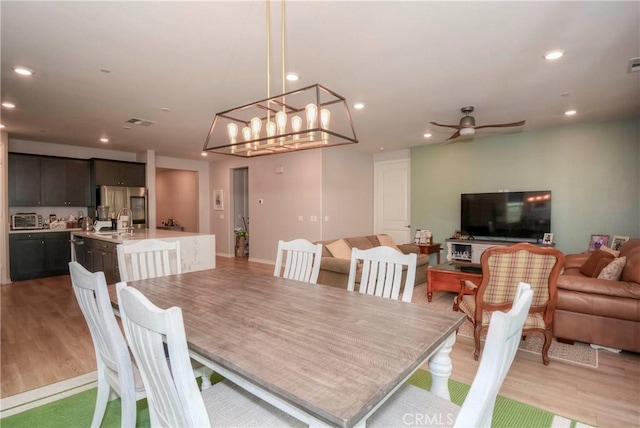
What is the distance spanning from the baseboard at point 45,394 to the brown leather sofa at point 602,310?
157 inches

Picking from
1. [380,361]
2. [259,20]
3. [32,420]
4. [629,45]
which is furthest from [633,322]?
[32,420]

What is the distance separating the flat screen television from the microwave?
8111 millimetres

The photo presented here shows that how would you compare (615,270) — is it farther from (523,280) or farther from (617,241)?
(617,241)

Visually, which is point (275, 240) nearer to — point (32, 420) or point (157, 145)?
point (157, 145)

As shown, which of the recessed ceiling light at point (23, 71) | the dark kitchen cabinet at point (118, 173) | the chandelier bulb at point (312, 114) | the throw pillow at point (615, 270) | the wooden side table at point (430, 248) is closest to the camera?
the chandelier bulb at point (312, 114)

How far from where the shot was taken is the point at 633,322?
271cm

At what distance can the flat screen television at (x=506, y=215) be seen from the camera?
5387 millimetres

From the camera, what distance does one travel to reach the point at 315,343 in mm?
1288

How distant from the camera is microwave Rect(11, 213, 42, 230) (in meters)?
5.91

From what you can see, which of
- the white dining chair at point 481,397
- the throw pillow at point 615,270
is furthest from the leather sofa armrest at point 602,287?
the white dining chair at point 481,397

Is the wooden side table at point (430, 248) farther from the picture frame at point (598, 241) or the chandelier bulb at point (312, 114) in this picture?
the chandelier bulb at point (312, 114)

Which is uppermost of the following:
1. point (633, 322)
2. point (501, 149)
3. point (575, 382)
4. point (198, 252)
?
point (501, 149)

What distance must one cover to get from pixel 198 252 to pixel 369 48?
136 inches

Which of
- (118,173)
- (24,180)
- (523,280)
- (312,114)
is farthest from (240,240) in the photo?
(312,114)
